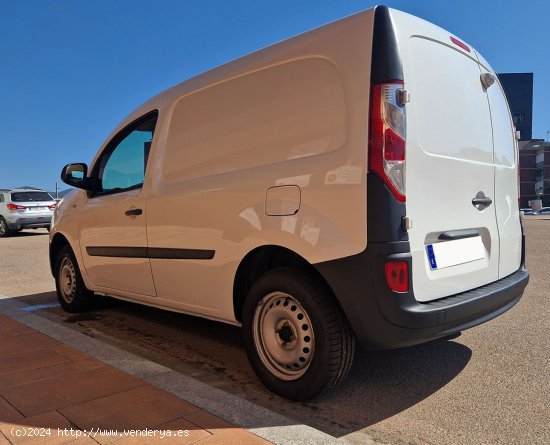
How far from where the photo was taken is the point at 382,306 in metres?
2.36

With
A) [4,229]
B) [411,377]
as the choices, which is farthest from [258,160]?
[4,229]

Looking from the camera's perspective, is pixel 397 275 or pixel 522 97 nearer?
pixel 397 275

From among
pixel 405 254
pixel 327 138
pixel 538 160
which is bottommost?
pixel 405 254

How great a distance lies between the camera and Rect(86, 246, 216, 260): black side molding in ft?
10.8

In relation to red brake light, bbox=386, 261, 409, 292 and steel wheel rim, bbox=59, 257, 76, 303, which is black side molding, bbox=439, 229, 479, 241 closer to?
red brake light, bbox=386, 261, 409, 292

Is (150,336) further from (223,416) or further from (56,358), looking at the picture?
(223,416)

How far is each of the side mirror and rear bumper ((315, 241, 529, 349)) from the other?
296 cm

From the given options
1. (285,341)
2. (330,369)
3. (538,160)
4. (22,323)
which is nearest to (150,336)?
(22,323)

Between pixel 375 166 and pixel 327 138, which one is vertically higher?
pixel 327 138

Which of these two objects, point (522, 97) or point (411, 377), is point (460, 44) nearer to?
point (411, 377)

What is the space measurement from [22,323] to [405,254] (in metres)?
3.87

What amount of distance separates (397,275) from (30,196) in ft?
60.8

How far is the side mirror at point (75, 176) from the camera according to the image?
458cm

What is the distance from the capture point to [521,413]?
259 centimetres
